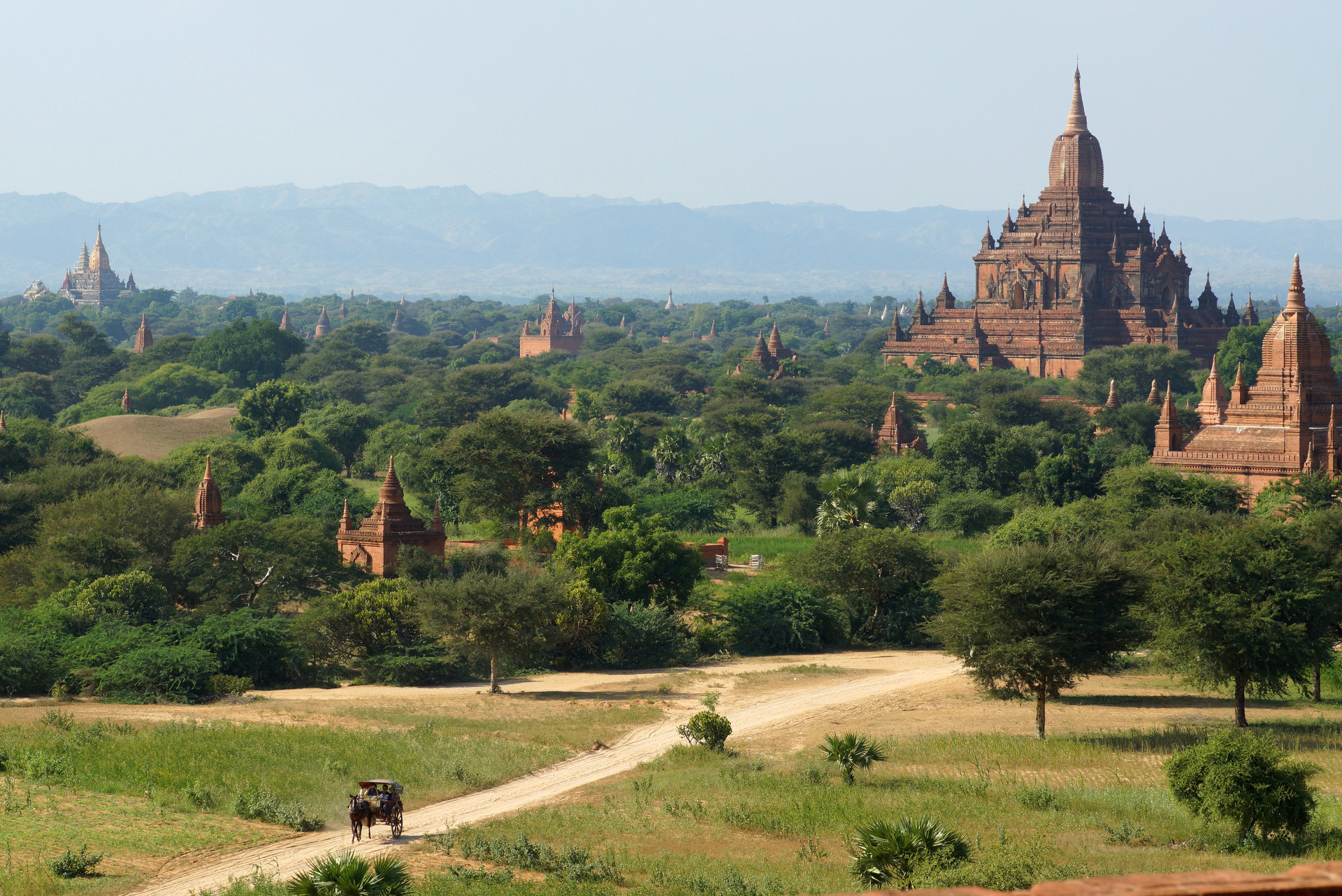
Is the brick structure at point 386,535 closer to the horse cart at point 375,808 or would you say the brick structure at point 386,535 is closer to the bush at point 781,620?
the bush at point 781,620

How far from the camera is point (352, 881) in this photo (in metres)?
21.3

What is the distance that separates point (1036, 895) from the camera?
34.3 feet

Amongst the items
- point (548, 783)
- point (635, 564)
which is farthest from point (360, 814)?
point (635, 564)

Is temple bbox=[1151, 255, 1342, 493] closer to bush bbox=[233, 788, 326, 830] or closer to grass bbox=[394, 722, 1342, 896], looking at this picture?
grass bbox=[394, 722, 1342, 896]

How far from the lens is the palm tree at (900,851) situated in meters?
23.5

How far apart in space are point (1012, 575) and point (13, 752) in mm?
19989

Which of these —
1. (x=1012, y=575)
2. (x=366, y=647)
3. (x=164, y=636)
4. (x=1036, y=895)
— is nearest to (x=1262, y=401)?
(x=1012, y=575)

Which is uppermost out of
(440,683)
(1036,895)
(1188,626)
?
(1036,895)

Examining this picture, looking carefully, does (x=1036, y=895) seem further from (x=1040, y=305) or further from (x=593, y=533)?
(x=1040, y=305)

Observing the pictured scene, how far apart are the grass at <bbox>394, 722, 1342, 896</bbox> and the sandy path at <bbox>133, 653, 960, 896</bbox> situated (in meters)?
0.89

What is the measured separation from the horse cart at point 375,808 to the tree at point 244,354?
102m

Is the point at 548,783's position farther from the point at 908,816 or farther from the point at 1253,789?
the point at 1253,789

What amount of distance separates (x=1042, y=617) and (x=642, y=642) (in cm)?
1390

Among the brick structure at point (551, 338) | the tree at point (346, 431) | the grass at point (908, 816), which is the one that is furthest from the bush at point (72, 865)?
the brick structure at point (551, 338)
